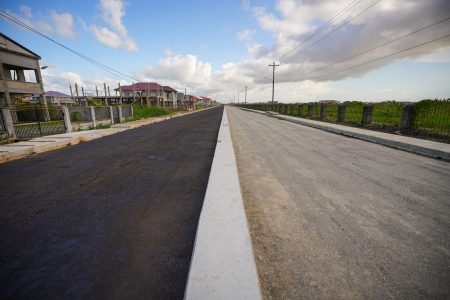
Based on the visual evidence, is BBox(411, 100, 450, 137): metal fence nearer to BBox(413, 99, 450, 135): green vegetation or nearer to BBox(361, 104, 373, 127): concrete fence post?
BBox(413, 99, 450, 135): green vegetation

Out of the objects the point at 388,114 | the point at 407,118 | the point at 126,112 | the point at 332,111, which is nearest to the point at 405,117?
the point at 407,118

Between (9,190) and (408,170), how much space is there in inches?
307

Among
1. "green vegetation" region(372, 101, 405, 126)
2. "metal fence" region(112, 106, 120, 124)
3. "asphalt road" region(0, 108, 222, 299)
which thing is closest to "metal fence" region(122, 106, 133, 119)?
"metal fence" region(112, 106, 120, 124)

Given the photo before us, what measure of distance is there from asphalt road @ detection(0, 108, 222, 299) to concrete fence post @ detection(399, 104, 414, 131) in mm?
11693

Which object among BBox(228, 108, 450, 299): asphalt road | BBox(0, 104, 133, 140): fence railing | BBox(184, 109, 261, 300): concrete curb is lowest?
BBox(228, 108, 450, 299): asphalt road

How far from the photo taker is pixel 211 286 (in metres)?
1.36

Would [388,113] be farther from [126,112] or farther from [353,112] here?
[126,112]

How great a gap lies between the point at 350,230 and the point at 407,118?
39.0ft

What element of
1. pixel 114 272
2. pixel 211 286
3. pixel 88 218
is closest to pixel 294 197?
pixel 211 286

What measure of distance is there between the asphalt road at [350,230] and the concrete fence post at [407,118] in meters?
7.57

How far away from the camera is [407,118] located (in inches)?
420

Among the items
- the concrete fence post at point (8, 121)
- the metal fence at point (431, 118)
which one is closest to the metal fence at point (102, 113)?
the concrete fence post at point (8, 121)

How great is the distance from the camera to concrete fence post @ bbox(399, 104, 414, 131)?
10555 mm

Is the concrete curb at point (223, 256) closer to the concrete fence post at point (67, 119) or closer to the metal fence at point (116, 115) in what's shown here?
the concrete fence post at point (67, 119)
